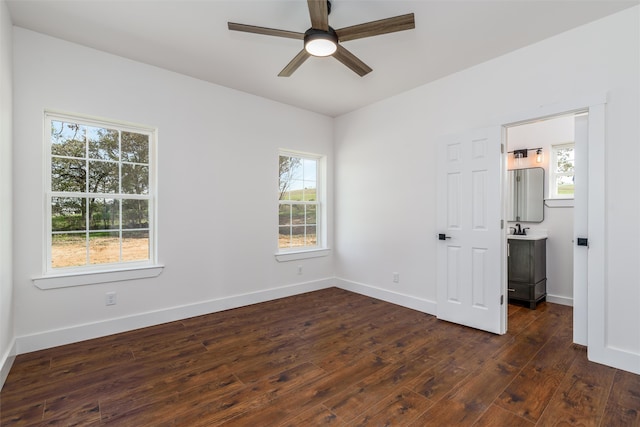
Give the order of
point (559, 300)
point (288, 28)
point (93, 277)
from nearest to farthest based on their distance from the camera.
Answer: point (288, 28) → point (93, 277) → point (559, 300)

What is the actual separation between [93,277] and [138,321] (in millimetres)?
654

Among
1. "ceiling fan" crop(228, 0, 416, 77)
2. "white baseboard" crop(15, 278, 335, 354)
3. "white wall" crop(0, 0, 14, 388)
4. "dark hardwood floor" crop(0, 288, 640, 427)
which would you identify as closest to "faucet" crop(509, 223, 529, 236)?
"dark hardwood floor" crop(0, 288, 640, 427)

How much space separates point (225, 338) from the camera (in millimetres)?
3037

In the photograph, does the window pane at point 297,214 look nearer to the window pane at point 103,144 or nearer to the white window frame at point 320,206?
the white window frame at point 320,206

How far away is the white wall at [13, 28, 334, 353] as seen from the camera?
2742 millimetres

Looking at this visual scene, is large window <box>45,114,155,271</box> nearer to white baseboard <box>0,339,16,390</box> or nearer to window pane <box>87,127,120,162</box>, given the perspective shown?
window pane <box>87,127,120,162</box>

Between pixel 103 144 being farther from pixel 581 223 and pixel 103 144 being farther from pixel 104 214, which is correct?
pixel 581 223

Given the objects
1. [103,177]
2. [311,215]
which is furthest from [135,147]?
[311,215]

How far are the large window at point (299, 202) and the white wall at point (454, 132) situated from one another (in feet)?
1.22

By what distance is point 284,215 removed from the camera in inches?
183

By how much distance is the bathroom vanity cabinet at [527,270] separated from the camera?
391 cm

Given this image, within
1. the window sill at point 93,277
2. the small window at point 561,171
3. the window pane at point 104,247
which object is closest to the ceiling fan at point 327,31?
the window pane at point 104,247

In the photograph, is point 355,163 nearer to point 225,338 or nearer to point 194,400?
point 225,338

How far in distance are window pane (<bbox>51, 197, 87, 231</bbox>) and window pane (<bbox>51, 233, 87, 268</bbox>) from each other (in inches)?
3.2
